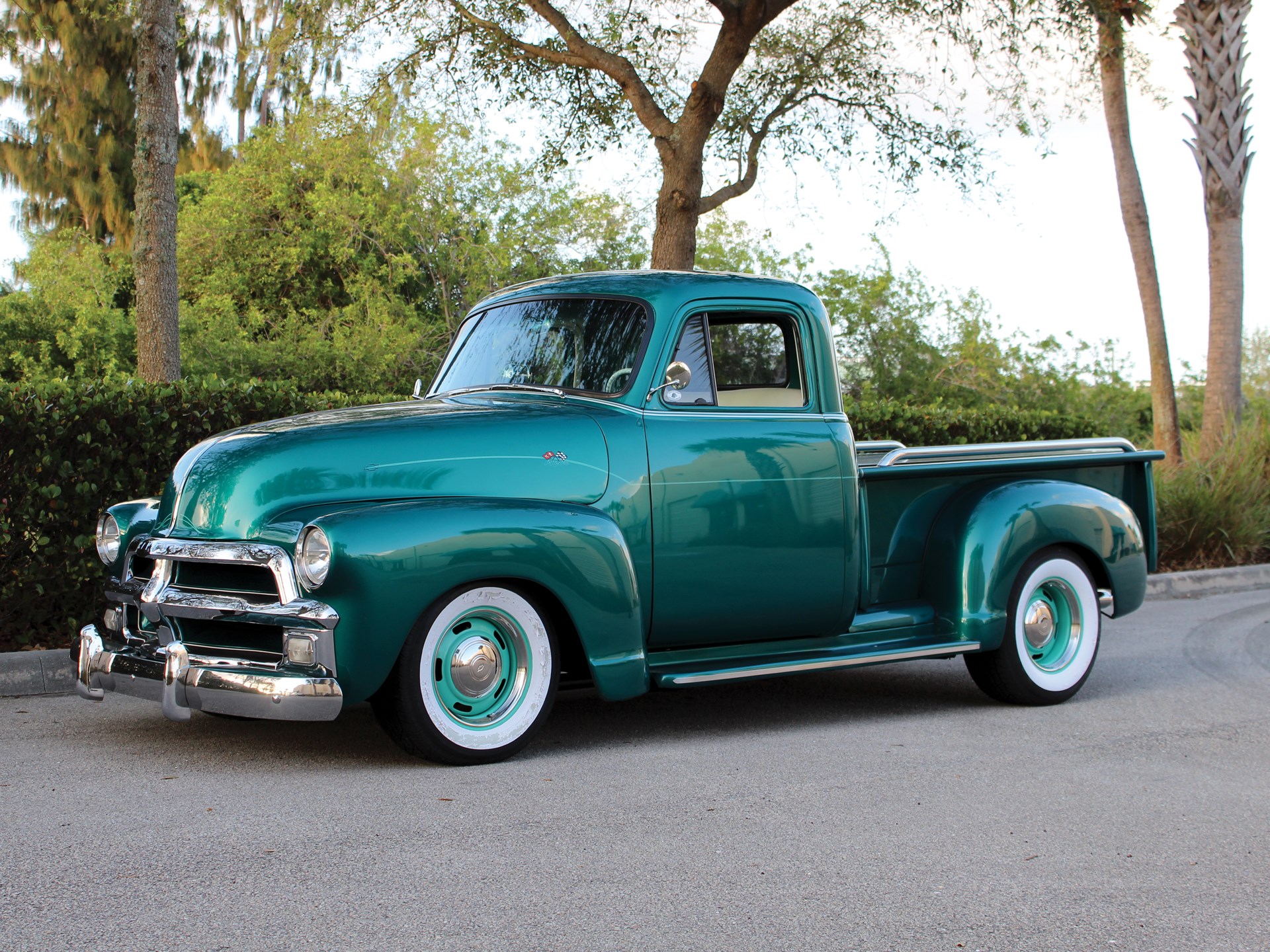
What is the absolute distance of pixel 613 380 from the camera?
19.0ft

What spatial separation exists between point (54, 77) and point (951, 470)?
1324 inches

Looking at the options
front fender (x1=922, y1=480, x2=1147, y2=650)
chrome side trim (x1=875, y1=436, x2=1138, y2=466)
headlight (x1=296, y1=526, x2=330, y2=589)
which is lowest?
front fender (x1=922, y1=480, x2=1147, y2=650)

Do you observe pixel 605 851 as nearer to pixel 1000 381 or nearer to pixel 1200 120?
pixel 1200 120

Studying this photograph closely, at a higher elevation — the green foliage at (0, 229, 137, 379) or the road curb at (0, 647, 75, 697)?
the green foliage at (0, 229, 137, 379)

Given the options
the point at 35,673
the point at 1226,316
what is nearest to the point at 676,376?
the point at 35,673

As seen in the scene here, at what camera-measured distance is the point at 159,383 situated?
7.80 metres

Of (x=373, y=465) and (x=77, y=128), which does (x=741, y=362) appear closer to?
(x=373, y=465)

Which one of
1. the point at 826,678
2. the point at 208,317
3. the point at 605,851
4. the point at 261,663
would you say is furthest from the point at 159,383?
the point at 208,317

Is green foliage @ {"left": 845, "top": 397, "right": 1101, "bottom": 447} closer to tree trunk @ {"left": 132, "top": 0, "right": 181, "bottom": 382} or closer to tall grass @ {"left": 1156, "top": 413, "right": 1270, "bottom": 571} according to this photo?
tall grass @ {"left": 1156, "top": 413, "right": 1270, "bottom": 571}

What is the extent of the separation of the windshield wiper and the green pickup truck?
2 centimetres

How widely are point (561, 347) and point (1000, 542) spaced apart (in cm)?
242

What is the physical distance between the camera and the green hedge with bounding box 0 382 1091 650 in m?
7.10

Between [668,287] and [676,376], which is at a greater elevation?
[668,287]

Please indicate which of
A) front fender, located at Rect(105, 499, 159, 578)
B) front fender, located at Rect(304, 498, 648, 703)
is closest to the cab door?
front fender, located at Rect(304, 498, 648, 703)
